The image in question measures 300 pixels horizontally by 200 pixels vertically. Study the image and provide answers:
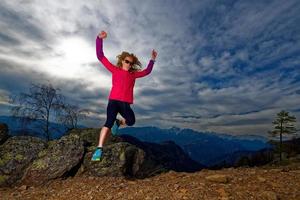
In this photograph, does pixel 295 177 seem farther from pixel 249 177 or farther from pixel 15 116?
pixel 15 116

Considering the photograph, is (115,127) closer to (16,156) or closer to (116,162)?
(116,162)

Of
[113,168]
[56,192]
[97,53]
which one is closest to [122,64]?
[97,53]

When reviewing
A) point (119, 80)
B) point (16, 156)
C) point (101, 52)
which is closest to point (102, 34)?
point (101, 52)

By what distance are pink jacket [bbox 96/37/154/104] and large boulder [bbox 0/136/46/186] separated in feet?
16.2

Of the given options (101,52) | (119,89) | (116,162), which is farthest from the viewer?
(116,162)

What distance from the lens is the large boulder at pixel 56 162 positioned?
12.1 meters

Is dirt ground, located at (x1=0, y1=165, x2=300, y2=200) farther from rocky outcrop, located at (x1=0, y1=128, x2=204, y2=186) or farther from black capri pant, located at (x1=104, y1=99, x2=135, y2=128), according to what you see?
black capri pant, located at (x1=104, y1=99, x2=135, y2=128)

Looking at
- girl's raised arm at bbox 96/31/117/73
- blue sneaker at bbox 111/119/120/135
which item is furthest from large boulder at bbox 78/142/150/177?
girl's raised arm at bbox 96/31/117/73

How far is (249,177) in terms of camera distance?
9.98 meters

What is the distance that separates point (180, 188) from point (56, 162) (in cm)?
559

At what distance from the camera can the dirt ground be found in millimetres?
8625

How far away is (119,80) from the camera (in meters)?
10.8

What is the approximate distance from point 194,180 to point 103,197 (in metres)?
2.87

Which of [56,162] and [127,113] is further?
[56,162]
